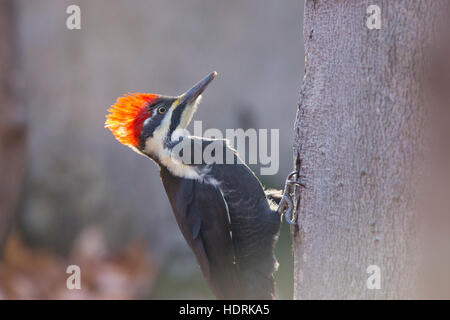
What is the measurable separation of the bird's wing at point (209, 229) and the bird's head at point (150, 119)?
0.90 ft

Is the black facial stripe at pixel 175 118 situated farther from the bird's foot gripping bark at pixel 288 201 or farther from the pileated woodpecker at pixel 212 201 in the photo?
the bird's foot gripping bark at pixel 288 201

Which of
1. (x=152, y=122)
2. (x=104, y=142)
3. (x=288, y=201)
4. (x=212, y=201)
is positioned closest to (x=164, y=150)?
(x=152, y=122)

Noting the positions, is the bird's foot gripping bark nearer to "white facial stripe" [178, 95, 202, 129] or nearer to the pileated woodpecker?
the pileated woodpecker

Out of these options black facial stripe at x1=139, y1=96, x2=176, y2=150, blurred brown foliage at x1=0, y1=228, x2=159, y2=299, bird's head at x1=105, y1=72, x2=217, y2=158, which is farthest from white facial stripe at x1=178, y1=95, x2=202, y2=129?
blurred brown foliage at x1=0, y1=228, x2=159, y2=299

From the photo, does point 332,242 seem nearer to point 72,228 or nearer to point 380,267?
point 380,267

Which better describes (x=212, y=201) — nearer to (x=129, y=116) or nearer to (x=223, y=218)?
(x=223, y=218)

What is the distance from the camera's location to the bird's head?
2949mm

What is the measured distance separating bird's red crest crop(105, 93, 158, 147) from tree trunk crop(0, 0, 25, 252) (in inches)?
80.3

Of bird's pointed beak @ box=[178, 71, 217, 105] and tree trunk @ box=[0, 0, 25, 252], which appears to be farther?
tree trunk @ box=[0, 0, 25, 252]

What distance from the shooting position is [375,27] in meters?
2.06

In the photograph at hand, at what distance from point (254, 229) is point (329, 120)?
955 millimetres

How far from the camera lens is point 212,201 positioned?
9.46ft

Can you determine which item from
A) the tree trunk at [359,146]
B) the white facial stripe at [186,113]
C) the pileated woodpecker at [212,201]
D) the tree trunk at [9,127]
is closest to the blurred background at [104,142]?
the tree trunk at [9,127]

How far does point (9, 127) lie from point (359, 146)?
359 cm
